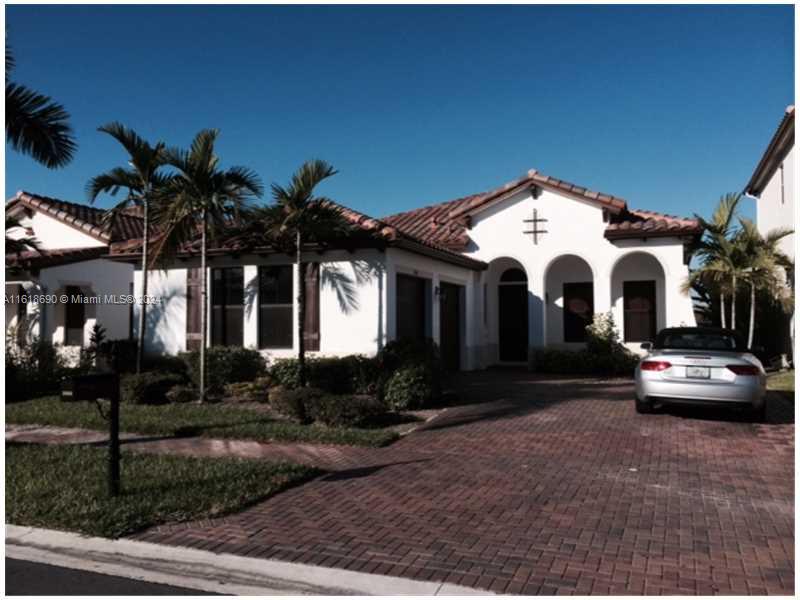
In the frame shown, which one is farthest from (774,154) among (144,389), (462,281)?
(144,389)

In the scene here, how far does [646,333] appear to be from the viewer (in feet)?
58.9

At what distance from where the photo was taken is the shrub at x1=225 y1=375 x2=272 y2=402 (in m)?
→ 12.4

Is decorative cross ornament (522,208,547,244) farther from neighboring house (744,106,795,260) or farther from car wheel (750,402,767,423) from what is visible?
car wheel (750,402,767,423)

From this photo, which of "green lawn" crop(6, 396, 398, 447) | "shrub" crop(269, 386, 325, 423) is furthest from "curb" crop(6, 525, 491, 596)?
"shrub" crop(269, 386, 325, 423)

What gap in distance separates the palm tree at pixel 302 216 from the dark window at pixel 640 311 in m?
9.42

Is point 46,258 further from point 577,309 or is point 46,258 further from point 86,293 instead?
point 577,309

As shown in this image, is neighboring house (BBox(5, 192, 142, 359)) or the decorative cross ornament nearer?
neighboring house (BBox(5, 192, 142, 359))

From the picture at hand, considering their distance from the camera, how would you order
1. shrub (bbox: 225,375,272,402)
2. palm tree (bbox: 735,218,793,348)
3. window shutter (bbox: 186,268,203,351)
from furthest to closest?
palm tree (bbox: 735,218,793,348), window shutter (bbox: 186,268,203,351), shrub (bbox: 225,375,272,402)

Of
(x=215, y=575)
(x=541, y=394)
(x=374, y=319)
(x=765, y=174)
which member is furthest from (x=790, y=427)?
(x=765, y=174)

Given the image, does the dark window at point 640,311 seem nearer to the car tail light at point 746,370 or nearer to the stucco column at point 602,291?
the stucco column at point 602,291

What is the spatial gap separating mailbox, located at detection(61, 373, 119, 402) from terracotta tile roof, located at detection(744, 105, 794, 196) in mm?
15609

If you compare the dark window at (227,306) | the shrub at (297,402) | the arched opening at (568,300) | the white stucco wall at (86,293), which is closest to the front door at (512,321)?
the arched opening at (568,300)

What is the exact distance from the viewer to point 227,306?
47.8 feet

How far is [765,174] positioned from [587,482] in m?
17.4
